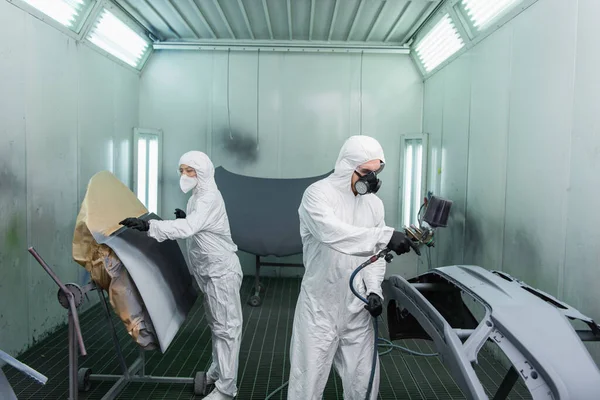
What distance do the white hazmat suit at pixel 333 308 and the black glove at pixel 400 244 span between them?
177 millimetres

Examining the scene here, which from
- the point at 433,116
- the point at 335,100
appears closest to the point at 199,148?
the point at 335,100

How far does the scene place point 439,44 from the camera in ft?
12.7

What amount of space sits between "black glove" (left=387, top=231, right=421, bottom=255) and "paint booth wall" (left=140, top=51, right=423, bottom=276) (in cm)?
326

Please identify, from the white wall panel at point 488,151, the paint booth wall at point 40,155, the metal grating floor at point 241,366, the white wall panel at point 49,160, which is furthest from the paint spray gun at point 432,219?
the white wall panel at point 49,160

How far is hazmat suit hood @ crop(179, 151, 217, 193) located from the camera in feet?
7.82

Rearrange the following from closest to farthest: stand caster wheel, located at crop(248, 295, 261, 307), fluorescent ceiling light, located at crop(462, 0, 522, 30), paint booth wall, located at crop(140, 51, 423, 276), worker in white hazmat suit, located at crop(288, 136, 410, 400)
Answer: worker in white hazmat suit, located at crop(288, 136, 410, 400)
fluorescent ceiling light, located at crop(462, 0, 522, 30)
stand caster wheel, located at crop(248, 295, 261, 307)
paint booth wall, located at crop(140, 51, 423, 276)

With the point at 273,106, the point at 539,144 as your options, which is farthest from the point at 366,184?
the point at 273,106

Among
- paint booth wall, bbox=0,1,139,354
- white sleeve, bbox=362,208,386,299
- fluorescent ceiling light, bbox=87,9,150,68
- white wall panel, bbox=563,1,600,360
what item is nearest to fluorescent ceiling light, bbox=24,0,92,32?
paint booth wall, bbox=0,1,139,354

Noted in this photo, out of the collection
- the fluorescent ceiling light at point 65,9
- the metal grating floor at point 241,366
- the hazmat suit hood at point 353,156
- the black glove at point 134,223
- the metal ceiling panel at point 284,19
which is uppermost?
the metal ceiling panel at point 284,19

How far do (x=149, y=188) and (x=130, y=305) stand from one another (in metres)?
2.90

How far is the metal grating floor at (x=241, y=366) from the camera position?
235cm

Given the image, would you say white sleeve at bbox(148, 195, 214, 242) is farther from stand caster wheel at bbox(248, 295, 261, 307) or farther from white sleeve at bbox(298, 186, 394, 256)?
stand caster wheel at bbox(248, 295, 261, 307)

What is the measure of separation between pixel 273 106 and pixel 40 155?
8.37 feet

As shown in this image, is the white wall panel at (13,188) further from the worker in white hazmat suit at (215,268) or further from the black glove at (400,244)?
the black glove at (400,244)
